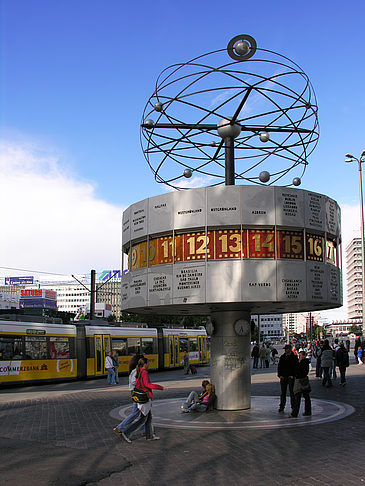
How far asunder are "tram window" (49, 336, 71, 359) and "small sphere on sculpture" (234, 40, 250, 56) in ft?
60.4

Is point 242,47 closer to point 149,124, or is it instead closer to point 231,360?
point 149,124

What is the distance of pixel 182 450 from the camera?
30.6 ft

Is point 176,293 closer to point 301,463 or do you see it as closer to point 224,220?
point 224,220

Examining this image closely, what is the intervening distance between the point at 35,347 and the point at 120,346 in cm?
666

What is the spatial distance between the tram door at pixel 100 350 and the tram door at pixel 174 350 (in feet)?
25.9

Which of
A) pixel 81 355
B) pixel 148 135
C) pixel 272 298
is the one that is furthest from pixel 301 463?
pixel 81 355

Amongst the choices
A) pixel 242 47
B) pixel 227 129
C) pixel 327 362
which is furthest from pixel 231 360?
pixel 327 362

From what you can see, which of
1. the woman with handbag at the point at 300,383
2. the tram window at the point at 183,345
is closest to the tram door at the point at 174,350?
the tram window at the point at 183,345

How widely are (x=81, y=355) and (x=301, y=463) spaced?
68.0 ft

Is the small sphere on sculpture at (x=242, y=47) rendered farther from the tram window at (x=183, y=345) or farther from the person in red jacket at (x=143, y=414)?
the tram window at (x=183, y=345)

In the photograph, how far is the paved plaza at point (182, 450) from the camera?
753 centimetres

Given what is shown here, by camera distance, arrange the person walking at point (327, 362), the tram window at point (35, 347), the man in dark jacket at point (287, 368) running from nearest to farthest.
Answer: the man in dark jacket at point (287, 368)
the person walking at point (327, 362)
the tram window at point (35, 347)

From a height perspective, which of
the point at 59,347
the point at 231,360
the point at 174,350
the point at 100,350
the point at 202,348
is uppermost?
the point at 231,360

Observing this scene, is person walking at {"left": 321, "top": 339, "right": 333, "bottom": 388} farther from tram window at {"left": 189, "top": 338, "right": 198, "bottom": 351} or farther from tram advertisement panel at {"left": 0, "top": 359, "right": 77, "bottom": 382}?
tram window at {"left": 189, "top": 338, "right": 198, "bottom": 351}
